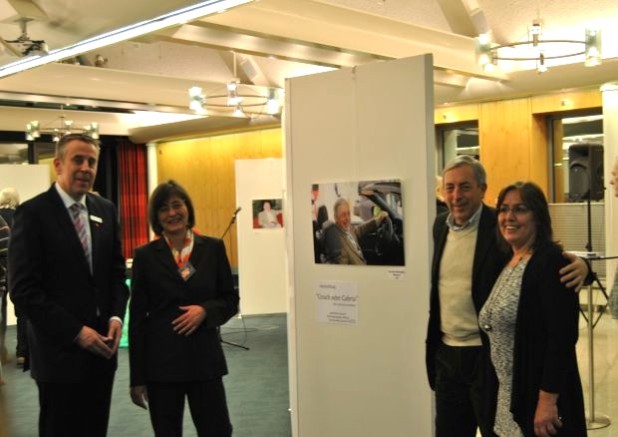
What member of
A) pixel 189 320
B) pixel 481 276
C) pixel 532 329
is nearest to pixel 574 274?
pixel 532 329

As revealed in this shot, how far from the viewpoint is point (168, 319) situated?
9.64 feet

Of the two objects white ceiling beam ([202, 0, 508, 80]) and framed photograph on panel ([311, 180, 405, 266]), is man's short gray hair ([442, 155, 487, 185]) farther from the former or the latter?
white ceiling beam ([202, 0, 508, 80])

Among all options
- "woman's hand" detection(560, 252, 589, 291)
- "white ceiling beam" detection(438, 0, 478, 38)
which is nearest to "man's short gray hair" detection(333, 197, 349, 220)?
"woman's hand" detection(560, 252, 589, 291)

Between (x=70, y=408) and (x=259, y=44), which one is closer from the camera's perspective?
(x=70, y=408)

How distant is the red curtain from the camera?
48.1ft

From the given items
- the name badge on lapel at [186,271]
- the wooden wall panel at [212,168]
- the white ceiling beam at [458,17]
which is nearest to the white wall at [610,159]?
the white ceiling beam at [458,17]

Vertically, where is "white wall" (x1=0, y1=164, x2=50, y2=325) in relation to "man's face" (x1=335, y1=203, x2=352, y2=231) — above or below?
above

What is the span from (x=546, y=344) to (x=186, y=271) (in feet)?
4.77

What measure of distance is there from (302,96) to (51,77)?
6.36 m

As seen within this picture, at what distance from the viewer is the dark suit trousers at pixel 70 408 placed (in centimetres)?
291

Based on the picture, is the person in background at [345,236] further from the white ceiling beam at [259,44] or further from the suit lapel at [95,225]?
the white ceiling beam at [259,44]

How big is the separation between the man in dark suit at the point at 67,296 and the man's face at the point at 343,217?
1084 millimetres

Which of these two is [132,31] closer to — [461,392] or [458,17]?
[461,392]

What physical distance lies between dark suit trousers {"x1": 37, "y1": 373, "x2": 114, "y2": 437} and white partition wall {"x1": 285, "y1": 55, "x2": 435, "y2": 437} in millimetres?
1057
